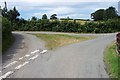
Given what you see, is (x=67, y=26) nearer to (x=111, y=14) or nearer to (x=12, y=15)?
(x=12, y=15)

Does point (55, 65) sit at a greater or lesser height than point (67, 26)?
lesser

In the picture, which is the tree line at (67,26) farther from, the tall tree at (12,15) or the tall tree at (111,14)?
the tall tree at (111,14)

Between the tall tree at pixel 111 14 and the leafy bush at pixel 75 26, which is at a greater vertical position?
the tall tree at pixel 111 14

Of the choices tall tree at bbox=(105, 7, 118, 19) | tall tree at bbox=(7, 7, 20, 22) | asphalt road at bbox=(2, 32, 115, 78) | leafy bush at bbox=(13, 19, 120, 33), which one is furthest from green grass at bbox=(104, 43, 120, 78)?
tall tree at bbox=(105, 7, 118, 19)

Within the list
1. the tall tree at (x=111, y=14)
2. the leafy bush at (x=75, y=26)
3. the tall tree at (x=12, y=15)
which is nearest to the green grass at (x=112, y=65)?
the leafy bush at (x=75, y=26)

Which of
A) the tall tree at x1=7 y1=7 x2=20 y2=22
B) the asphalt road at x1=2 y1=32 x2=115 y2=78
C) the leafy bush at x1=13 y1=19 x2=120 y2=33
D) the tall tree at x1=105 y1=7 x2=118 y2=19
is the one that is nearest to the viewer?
the asphalt road at x1=2 y1=32 x2=115 y2=78

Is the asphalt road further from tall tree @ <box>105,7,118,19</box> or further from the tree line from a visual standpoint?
tall tree @ <box>105,7,118,19</box>

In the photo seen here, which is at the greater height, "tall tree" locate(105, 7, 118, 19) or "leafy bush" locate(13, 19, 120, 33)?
"tall tree" locate(105, 7, 118, 19)

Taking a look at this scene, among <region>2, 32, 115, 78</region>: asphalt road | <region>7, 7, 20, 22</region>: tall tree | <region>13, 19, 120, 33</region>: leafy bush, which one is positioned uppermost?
<region>7, 7, 20, 22</region>: tall tree

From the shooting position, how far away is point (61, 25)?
49.2 metres

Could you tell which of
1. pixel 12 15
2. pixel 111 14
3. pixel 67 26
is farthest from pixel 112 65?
pixel 111 14

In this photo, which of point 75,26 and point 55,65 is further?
point 75,26

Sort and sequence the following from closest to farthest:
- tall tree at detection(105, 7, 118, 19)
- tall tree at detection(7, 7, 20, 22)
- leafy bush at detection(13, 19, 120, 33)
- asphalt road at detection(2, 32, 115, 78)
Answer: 1. asphalt road at detection(2, 32, 115, 78)
2. leafy bush at detection(13, 19, 120, 33)
3. tall tree at detection(7, 7, 20, 22)
4. tall tree at detection(105, 7, 118, 19)

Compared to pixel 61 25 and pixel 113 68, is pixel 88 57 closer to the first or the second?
pixel 113 68
